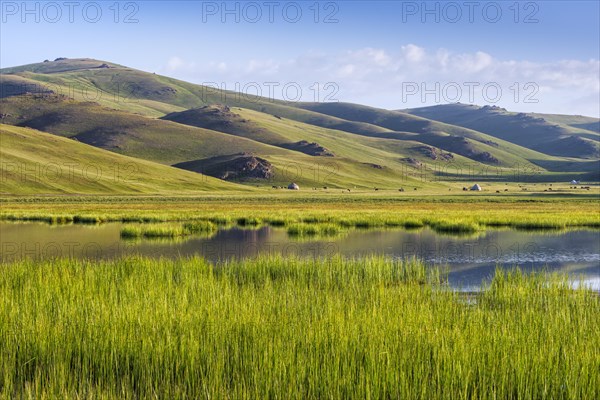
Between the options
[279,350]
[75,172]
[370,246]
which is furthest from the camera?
[75,172]

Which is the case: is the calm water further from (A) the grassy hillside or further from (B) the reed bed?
(A) the grassy hillside

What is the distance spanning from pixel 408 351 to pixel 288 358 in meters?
2.15

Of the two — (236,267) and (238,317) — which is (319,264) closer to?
(236,267)

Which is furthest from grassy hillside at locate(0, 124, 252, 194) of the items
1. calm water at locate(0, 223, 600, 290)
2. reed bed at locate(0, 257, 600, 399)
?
reed bed at locate(0, 257, 600, 399)

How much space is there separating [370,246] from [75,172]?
113m

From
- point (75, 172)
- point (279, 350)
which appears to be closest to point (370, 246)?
point (279, 350)

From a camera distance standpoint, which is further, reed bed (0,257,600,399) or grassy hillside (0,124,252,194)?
grassy hillside (0,124,252,194)

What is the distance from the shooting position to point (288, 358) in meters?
10.3

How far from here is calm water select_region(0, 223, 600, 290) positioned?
3167 centimetres

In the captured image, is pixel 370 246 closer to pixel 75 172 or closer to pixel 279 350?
pixel 279 350

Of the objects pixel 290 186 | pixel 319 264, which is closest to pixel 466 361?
pixel 319 264

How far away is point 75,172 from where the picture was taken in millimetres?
137750

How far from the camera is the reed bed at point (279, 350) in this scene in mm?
9578

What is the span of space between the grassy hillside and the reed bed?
113229 mm
